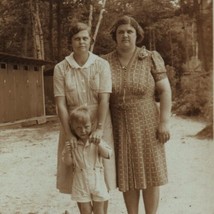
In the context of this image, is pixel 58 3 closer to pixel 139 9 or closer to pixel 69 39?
pixel 139 9

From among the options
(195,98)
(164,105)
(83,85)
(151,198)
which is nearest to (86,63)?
(83,85)

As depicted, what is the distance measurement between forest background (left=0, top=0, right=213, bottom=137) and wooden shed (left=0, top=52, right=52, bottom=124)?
1.71m

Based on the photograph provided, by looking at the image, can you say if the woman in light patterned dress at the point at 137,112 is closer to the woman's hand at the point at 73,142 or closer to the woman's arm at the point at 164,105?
the woman's arm at the point at 164,105

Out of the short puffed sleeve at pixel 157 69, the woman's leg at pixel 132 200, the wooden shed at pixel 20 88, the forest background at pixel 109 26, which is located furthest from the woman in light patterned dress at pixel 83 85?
the wooden shed at pixel 20 88

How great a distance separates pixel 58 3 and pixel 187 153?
38.5ft

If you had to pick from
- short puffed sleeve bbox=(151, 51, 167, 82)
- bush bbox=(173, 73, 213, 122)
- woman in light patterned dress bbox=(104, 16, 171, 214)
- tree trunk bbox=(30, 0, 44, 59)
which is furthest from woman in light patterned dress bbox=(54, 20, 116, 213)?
tree trunk bbox=(30, 0, 44, 59)

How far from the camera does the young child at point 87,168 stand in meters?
2.67

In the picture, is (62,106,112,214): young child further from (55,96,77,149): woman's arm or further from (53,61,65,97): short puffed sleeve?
(53,61,65,97): short puffed sleeve

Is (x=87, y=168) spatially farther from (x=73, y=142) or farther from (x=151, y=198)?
(x=151, y=198)

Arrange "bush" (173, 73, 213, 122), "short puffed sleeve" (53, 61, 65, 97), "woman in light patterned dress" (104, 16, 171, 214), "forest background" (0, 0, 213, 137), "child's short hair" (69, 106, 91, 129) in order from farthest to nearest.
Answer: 1. "forest background" (0, 0, 213, 137)
2. "bush" (173, 73, 213, 122)
3. "woman in light patterned dress" (104, 16, 171, 214)
4. "short puffed sleeve" (53, 61, 65, 97)
5. "child's short hair" (69, 106, 91, 129)

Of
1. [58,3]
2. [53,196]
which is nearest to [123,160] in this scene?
[53,196]

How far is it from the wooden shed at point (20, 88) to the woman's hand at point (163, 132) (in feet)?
30.7

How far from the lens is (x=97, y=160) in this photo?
2.71 meters

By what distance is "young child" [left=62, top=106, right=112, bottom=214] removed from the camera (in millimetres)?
2674
